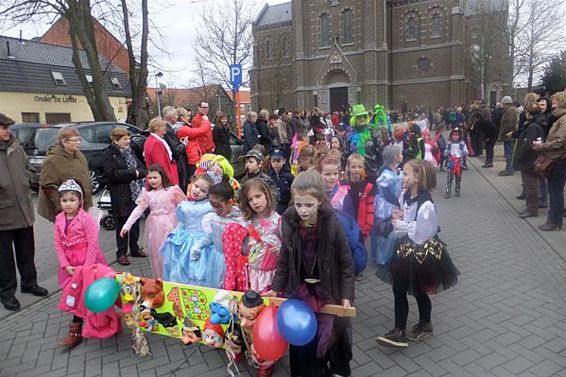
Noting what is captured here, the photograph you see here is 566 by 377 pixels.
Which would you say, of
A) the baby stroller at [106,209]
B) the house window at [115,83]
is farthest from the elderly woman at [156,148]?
the house window at [115,83]

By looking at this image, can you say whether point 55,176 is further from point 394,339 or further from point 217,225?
point 394,339

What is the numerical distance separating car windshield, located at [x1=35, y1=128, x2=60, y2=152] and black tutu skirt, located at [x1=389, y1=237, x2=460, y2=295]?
10.8 metres

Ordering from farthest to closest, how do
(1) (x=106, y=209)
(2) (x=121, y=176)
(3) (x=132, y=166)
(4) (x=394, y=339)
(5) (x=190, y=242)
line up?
(1) (x=106, y=209) < (3) (x=132, y=166) < (2) (x=121, y=176) < (5) (x=190, y=242) < (4) (x=394, y=339)

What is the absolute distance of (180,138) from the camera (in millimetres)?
7922

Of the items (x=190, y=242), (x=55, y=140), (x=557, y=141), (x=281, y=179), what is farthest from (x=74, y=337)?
(x=55, y=140)

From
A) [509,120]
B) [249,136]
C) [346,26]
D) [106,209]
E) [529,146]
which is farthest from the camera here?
[346,26]

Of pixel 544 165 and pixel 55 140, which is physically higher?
pixel 55 140

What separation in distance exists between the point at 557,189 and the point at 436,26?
4042cm

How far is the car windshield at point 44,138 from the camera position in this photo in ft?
37.6

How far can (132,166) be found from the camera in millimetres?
5895

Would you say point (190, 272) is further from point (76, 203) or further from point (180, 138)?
point (180, 138)

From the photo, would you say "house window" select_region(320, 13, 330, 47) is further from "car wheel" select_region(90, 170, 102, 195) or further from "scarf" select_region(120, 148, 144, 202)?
"scarf" select_region(120, 148, 144, 202)

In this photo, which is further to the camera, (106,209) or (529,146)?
(106,209)

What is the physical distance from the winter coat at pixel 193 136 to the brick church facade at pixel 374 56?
108 ft
